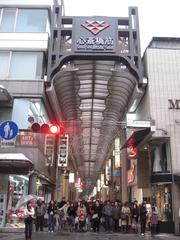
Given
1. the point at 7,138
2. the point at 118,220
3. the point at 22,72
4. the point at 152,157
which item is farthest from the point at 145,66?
the point at 7,138

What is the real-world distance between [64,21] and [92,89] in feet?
18.2

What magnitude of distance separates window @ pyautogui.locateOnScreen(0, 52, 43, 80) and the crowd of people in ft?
24.1

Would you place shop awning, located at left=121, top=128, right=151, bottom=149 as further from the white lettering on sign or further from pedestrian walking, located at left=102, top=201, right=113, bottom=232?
the white lettering on sign

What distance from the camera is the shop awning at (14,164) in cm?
1602

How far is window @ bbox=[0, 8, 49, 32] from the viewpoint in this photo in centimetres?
2165

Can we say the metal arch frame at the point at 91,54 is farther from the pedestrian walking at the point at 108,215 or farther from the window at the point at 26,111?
the pedestrian walking at the point at 108,215

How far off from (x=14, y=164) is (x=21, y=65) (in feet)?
22.3

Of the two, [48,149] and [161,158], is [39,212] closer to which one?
[48,149]

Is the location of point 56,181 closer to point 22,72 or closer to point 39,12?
point 22,72

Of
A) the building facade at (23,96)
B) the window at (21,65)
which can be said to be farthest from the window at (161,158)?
the window at (21,65)

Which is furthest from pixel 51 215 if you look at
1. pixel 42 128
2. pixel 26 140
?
pixel 42 128

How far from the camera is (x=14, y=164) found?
1661 centimetres

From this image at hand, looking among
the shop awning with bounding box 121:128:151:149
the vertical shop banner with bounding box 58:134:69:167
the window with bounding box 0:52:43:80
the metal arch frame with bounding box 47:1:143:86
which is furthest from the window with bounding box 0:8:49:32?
the shop awning with bounding box 121:128:151:149

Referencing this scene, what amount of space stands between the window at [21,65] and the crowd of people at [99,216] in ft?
24.1
